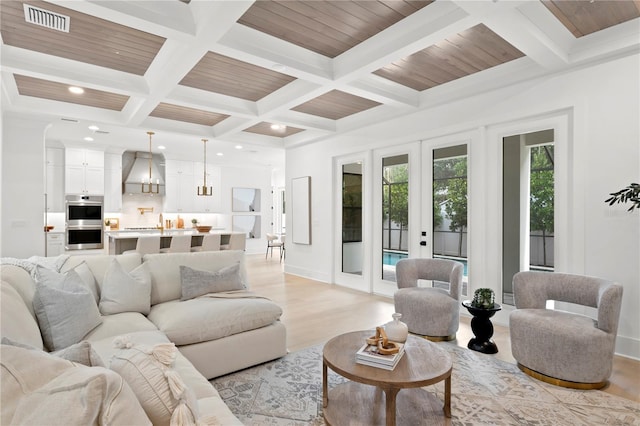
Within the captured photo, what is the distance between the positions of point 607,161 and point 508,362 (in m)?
2.08

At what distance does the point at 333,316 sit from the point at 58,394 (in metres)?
3.69

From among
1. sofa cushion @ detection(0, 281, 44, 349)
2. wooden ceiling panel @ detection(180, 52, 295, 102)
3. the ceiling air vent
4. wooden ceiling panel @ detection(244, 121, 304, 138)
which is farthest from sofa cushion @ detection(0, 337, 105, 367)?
wooden ceiling panel @ detection(244, 121, 304, 138)

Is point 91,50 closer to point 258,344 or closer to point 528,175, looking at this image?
point 258,344

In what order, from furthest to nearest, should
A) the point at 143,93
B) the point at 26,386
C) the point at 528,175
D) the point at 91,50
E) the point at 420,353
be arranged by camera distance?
the point at 143,93
the point at 528,175
the point at 91,50
the point at 420,353
the point at 26,386

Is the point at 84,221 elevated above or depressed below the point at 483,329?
above

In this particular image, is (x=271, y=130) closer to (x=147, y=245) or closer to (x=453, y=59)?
(x=147, y=245)

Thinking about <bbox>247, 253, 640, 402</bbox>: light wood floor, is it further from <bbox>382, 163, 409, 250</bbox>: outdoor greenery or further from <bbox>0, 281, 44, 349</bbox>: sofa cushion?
<bbox>0, 281, 44, 349</bbox>: sofa cushion

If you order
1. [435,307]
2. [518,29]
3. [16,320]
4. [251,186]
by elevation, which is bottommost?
[435,307]

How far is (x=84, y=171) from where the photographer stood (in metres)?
8.03

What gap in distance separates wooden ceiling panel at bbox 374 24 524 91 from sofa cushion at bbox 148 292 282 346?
292cm

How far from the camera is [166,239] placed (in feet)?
18.4

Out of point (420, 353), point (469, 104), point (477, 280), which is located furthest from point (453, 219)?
point (420, 353)

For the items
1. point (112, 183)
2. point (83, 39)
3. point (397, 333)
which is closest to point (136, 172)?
point (112, 183)

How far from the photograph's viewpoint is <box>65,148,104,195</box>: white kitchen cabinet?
25.7 ft
